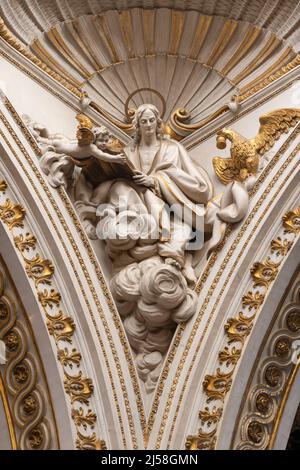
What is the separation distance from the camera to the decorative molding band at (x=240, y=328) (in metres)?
8.18

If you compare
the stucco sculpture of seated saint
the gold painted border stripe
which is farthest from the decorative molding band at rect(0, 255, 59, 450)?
the stucco sculpture of seated saint

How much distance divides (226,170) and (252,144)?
310 millimetres

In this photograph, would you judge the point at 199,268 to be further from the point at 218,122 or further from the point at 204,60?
the point at 204,60

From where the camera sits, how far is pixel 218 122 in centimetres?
954

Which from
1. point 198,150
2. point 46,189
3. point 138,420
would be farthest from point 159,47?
point 138,420

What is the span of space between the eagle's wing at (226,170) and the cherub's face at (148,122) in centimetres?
60

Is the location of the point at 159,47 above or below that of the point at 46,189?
above

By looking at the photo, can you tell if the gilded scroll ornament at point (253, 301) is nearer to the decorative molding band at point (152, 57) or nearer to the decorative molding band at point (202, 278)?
the decorative molding band at point (202, 278)

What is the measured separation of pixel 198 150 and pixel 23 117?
62.0 inches

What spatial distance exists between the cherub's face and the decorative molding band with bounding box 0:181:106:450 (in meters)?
1.29

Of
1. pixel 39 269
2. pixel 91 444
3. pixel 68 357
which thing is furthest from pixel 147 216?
pixel 91 444

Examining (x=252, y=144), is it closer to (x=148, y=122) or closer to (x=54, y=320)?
(x=148, y=122)

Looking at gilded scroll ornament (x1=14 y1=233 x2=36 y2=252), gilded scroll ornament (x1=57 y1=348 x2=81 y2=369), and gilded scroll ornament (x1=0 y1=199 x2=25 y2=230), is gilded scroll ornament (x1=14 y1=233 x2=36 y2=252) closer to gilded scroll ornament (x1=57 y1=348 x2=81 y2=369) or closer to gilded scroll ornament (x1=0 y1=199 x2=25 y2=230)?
gilded scroll ornament (x1=0 y1=199 x2=25 y2=230)

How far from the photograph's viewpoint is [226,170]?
360 inches
